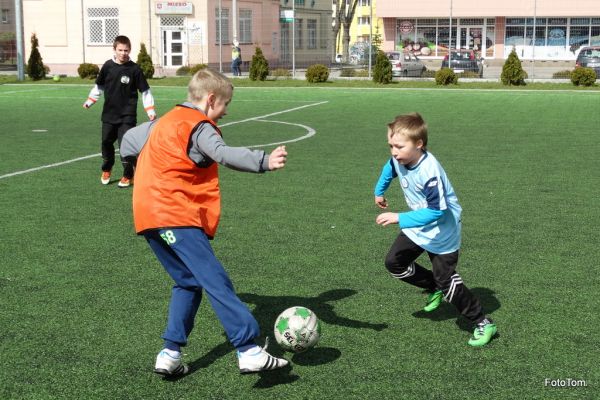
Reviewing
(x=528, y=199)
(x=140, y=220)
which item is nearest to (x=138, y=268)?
(x=140, y=220)

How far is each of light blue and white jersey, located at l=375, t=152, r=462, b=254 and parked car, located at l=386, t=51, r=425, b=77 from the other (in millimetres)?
38786

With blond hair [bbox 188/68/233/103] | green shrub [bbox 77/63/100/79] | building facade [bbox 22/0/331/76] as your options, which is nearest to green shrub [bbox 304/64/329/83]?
building facade [bbox 22/0/331/76]

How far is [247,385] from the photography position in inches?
180

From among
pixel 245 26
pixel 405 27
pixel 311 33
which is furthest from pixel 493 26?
pixel 245 26

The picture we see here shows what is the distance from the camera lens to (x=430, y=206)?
196 inches

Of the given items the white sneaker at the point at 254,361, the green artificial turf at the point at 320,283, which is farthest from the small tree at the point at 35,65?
the white sneaker at the point at 254,361

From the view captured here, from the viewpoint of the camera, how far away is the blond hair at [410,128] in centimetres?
491

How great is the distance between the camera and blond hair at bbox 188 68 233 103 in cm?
446

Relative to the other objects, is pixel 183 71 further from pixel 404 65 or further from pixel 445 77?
pixel 445 77

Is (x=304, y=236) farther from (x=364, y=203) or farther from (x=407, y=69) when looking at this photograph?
(x=407, y=69)

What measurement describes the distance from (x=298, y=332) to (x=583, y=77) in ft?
105

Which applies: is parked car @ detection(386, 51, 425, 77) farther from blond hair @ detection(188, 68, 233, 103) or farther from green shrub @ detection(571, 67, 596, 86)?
blond hair @ detection(188, 68, 233, 103)

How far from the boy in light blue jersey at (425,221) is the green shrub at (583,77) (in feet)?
101

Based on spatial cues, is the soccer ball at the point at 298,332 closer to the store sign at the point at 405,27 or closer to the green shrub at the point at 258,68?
the green shrub at the point at 258,68
